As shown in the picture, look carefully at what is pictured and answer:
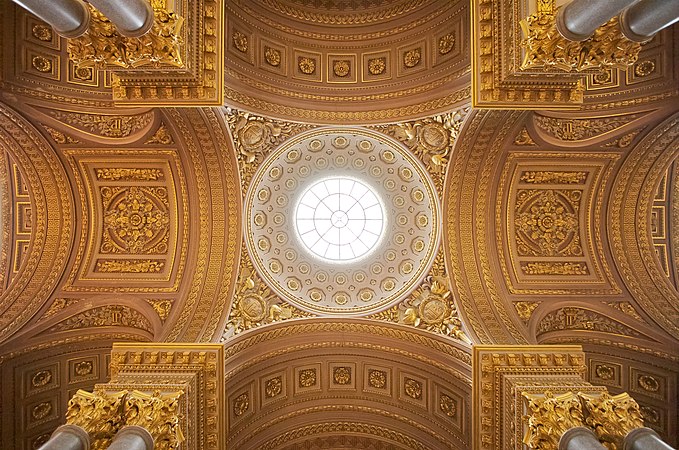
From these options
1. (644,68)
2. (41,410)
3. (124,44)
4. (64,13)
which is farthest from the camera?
(41,410)

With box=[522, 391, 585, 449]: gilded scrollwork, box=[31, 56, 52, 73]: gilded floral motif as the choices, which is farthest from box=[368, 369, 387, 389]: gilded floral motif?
box=[31, 56, 52, 73]: gilded floral motif

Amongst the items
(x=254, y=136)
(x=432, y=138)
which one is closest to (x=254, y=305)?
(x=254, y=136)

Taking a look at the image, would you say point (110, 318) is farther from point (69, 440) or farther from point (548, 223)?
point (548, 223)

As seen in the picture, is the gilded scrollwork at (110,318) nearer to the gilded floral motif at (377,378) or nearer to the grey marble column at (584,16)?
the gilded floral motif at (377,378)

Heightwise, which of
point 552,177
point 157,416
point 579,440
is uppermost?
point 552,177

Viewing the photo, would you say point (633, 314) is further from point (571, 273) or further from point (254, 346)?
point (254, 346)

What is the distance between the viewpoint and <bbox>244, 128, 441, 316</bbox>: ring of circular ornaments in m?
13.7

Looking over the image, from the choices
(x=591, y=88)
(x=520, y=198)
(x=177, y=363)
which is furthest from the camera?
(x=520, y=198)

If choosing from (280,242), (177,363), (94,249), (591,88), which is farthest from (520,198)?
(94,249)

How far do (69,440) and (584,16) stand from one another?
10.5 m

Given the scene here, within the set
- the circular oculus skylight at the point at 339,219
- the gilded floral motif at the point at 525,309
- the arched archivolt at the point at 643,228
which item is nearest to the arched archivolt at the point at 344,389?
the gilded floral motif at the point at 525,309

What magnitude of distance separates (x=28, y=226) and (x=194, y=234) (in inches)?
178

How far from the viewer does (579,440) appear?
795 cm

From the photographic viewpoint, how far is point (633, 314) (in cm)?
1280
